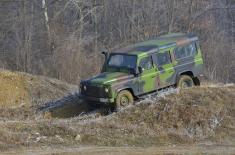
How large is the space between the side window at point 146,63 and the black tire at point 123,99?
938 millimetres

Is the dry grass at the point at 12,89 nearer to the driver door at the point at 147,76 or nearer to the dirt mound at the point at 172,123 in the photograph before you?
the driver door at the point at 147,76

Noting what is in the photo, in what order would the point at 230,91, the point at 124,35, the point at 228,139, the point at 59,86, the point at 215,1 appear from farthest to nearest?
the point at 215,1
the point at 124,35
the point at 59,86
the point at 230,91
the point at 228,139

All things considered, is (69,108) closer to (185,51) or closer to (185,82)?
(185,82)

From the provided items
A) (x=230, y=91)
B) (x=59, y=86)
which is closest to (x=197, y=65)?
(x=230, y=91)

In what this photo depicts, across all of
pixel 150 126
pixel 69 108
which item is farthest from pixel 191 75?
pixel 69 108

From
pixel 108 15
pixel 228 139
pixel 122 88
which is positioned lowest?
pixel 228 139

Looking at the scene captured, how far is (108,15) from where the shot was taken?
137 ft

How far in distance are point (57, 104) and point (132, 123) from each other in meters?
3.81

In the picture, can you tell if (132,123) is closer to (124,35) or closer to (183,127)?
(183,127)

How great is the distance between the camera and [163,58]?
56.5 ft

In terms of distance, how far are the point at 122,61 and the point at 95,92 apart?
1.42 meters

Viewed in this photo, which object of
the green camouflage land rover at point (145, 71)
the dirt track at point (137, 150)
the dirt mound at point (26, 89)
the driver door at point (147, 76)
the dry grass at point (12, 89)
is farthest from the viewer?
the dirt mound at point (26, 89)

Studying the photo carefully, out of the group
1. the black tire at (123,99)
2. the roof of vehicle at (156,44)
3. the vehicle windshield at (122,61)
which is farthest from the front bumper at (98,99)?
the roof of vehicle at (156,44)

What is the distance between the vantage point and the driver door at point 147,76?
16733mm
